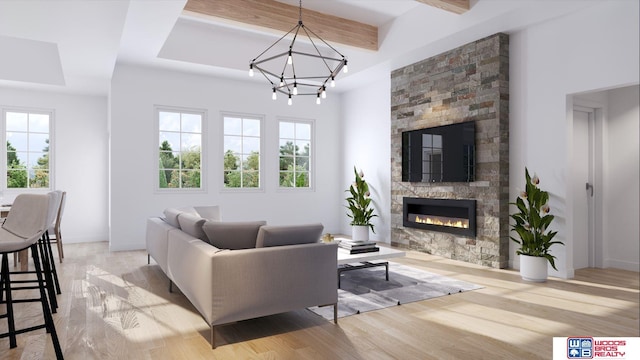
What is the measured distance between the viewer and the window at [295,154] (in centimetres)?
792

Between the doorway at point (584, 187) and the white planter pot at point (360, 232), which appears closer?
the doorway at point (584, 187)

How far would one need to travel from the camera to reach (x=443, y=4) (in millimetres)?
4719

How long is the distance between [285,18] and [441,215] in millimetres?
3452

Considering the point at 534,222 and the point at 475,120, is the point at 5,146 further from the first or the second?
the point at 534,222

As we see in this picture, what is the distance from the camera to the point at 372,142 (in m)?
7.60

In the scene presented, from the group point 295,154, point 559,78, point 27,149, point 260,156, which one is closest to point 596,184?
point 559,78

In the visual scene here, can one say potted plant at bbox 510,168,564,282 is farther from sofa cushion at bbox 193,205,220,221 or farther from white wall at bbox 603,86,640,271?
sofa cushion at bbox 193,205,220,221

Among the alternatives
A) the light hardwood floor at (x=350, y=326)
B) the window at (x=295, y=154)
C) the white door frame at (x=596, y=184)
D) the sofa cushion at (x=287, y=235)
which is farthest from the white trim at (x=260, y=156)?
the white door frame at (x=596, y=184)

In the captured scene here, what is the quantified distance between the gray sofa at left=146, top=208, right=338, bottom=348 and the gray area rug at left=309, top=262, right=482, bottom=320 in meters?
0.45

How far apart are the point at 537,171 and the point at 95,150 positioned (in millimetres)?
7054

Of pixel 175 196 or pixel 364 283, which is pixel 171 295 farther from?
pixel 175 196

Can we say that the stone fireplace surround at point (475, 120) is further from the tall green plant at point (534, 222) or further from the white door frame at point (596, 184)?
the white door frame at point (596, 184)

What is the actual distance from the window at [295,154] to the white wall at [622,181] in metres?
4.88

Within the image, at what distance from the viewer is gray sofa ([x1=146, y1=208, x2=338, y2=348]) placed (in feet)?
8.93
